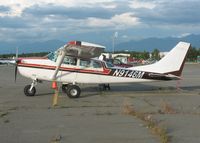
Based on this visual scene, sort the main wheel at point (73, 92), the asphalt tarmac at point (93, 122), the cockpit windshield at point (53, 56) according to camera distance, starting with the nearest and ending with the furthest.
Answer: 1. the asphalt tarmac at point (93, 122)
2. the main wheel at point (73, 92)
3. the cockpit windshield at point (53, 56)

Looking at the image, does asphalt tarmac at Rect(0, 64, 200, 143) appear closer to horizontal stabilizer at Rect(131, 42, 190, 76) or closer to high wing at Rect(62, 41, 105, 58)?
high wing at Rect(62, 41, 105, 58)

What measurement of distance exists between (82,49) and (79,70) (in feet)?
3.81

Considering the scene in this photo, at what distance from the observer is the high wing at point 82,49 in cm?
1634

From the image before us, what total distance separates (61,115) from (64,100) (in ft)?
14.7

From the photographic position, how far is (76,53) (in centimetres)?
1775

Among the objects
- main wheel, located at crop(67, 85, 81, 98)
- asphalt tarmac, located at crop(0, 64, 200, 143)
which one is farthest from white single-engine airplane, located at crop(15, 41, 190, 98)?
asphalt tarmac, located at crop(0, 64, 200, 143)

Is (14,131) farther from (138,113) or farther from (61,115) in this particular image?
(138,113)

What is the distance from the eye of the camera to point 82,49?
1717 cm

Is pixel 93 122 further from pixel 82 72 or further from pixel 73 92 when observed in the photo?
pixel 82 72

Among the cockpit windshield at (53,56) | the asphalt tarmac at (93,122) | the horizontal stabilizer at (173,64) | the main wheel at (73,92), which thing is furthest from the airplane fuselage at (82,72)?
the asphalt tarmac at (93,122)

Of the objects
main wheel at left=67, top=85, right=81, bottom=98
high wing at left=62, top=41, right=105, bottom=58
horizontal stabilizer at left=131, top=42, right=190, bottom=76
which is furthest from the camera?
horizontal stabilizer at left=131, top=42, right=190, bottom=76

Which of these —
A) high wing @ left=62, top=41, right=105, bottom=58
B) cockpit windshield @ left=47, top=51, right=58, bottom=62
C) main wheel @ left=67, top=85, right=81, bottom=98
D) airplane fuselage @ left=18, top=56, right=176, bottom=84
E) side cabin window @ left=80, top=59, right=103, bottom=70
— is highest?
high wing @ left=62, top=41, right=105, bottom=58

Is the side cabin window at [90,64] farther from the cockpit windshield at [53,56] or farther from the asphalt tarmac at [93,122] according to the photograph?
the asphalt tarmac at [93,122]

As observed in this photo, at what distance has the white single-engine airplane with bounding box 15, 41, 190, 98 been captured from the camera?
17.3 meters
